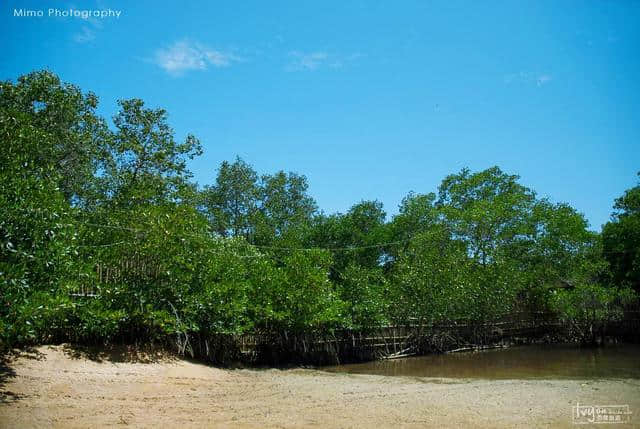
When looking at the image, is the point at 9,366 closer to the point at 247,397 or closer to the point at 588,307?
the point at 247,397

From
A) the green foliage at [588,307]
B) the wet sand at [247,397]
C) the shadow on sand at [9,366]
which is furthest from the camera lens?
the green foliage at [588,307]

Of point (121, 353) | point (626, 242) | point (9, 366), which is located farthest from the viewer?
point (626, 242)

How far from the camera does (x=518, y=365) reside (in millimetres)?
17109

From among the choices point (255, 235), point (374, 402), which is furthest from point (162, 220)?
point (255, 235)

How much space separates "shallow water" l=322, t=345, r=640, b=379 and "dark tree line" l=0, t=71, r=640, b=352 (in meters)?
1.71

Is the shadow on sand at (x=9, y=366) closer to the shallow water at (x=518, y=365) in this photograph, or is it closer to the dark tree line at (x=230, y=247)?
the dark tree line at (x=230, y=247)

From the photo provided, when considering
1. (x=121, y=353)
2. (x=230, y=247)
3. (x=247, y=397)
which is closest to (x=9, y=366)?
(x=121, y=353)

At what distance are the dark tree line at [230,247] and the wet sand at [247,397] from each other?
37.2 inches

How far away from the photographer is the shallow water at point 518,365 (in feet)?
47.5

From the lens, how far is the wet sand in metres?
7.70

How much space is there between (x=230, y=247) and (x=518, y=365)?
1023 cm

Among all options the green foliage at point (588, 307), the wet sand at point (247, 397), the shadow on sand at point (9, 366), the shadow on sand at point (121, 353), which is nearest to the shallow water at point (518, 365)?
the green foliage at point (588, 307)

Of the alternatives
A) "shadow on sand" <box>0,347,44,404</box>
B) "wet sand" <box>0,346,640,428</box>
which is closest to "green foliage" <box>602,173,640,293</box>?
"wet sand" <box>0,346,640,428</box>

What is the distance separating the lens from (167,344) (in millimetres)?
13188
